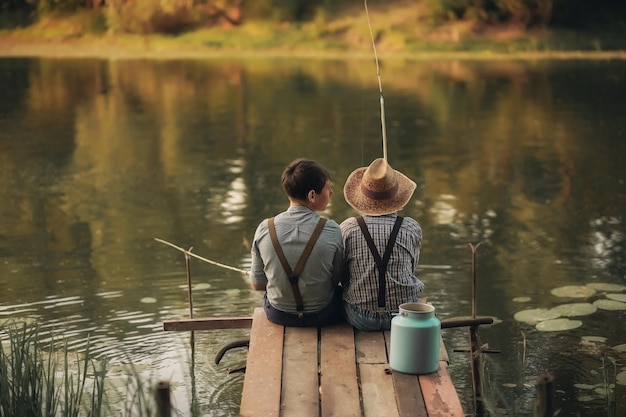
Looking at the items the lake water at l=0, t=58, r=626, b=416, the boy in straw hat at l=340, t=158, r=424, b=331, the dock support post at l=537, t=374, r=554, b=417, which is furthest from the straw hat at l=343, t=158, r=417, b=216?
the dock support post at l=537, t=374, r=554, b=417

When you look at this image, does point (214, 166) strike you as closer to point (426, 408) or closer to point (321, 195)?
point (321, 195)

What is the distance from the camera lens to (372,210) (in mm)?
4141

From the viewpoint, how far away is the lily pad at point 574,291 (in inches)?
249

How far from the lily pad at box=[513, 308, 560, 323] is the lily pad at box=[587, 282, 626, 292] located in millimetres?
538

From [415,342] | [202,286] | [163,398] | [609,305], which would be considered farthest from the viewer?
[202,286]

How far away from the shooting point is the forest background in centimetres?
2173

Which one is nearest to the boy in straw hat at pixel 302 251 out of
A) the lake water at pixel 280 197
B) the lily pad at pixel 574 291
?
the lake water at pixel 280 197

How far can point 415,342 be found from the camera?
11.8ft

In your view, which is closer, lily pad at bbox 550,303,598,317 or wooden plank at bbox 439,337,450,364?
wooden plank at bbox 439,337,450,364

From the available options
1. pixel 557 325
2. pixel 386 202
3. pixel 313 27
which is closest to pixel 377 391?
pixel 386 202

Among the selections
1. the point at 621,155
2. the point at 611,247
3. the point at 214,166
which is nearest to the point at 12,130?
the point at 214,166

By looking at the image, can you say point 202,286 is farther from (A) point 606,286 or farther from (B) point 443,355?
(B) point 443,355

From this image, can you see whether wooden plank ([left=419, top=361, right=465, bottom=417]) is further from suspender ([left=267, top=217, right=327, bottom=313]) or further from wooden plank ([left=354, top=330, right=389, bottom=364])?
suspender ([left=267, top=217, right=327, bottom=313])

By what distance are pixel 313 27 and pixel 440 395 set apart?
19.4m
